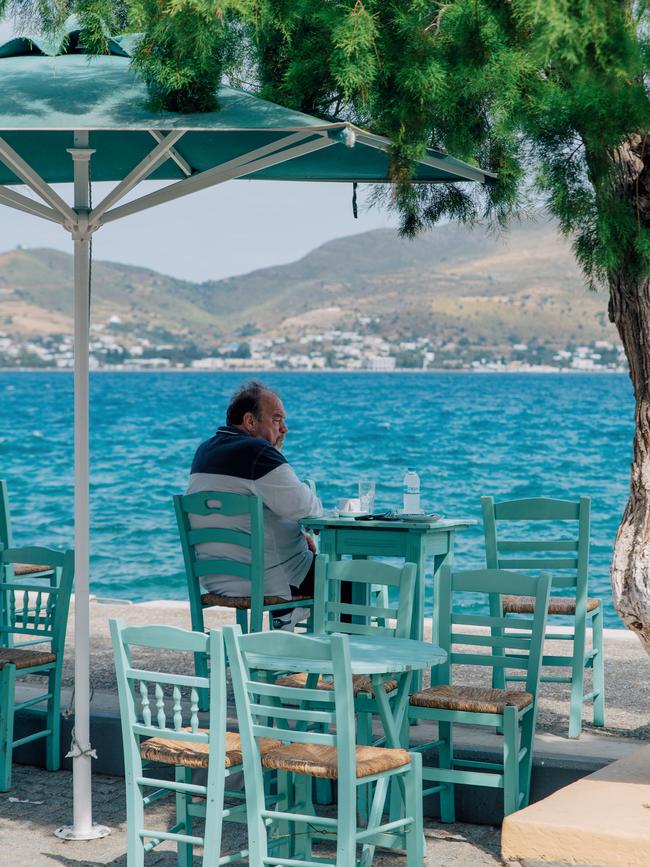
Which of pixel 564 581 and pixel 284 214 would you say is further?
pixel 284 214

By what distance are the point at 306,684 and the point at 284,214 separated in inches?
3289

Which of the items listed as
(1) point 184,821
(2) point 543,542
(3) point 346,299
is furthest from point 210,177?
(3) point 346,299

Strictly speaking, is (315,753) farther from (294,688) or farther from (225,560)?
(225,560)

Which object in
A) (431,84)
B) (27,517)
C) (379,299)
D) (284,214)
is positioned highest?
(284,214)

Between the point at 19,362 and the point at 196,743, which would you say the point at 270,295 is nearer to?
the point at 19,362

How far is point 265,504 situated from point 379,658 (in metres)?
2.08

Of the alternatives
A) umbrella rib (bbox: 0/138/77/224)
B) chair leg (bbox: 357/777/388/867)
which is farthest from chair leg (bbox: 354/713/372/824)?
umbrella rib (bbox: 0/138/77/224)

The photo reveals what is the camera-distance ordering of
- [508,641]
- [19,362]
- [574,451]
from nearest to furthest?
[508,641]
[574,451]
[19,362]

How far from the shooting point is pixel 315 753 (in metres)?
3.33

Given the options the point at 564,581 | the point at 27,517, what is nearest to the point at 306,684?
the point at 564,581

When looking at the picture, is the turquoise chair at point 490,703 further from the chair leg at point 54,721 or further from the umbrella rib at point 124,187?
the umbrella rib at point 124,187

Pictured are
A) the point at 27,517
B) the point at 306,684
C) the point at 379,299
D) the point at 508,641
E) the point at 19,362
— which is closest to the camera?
the point at 306,684

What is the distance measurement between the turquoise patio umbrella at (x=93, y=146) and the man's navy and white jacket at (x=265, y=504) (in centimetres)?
119

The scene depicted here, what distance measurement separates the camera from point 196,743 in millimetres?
3426
